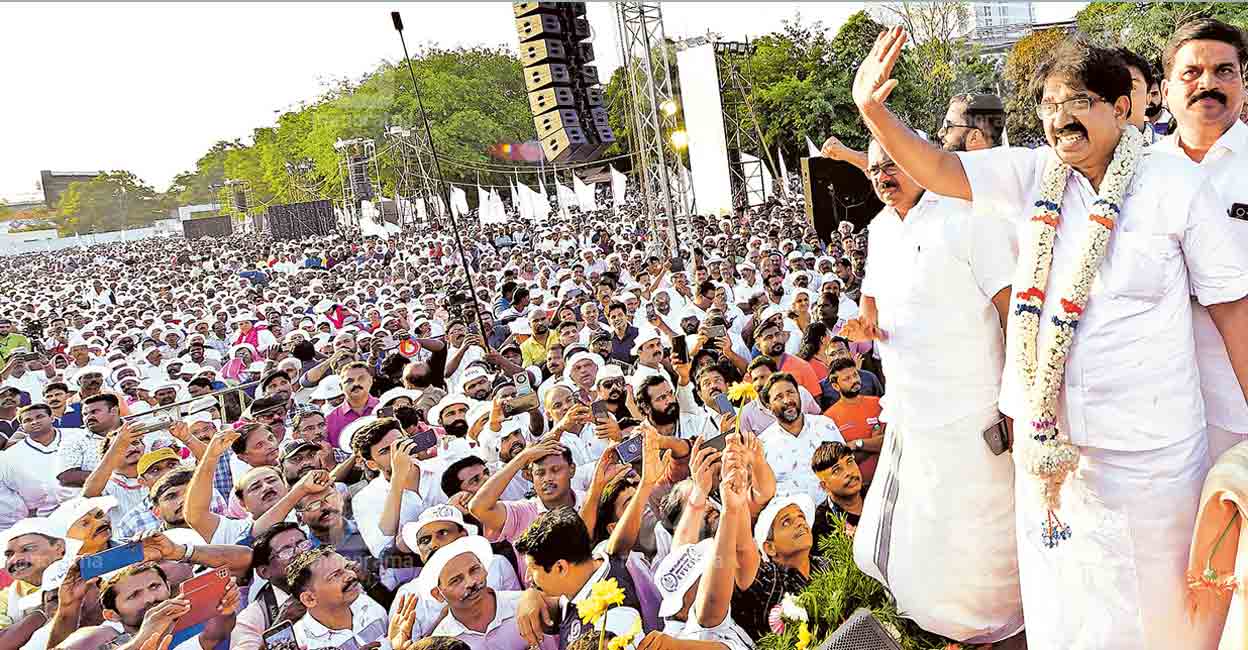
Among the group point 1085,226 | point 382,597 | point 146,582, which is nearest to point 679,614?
point 382,597

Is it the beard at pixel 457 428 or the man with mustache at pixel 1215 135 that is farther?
the beard at pixel 457 428

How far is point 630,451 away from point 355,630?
1.27m

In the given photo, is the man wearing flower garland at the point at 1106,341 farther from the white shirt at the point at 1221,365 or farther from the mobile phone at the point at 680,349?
the mobile phone at the point at 680,349

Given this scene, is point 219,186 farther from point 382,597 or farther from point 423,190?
point 382,597

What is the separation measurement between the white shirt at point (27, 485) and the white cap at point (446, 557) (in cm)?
311

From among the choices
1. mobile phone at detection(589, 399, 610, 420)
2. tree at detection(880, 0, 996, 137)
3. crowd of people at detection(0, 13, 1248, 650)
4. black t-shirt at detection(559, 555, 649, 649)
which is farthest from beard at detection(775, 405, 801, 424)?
tree at detection(880, 0, 996, 137)

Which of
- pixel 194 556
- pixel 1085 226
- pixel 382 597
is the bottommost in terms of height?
pixel 382 597

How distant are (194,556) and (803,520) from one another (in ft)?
7.90

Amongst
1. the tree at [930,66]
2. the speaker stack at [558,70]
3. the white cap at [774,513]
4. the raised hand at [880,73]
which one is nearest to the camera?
the raised hand at [880,73]

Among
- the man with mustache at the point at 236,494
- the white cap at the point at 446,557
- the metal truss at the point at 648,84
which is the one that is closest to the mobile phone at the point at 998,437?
the white cap at the point at 446,557

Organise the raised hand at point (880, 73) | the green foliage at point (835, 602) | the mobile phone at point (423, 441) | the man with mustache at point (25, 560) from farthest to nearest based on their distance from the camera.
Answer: the mobile phone at point (423, 441) < the man with mustache at point (25, 560) < the green foliage at point (835, 602) < the raised hand at point (880, 73)

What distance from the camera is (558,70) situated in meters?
10.9

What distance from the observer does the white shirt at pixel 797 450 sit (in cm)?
371

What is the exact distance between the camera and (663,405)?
444cm
